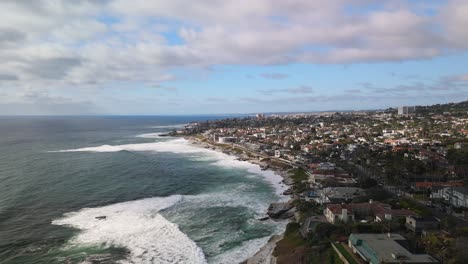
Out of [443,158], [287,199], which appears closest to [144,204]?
[287,199]

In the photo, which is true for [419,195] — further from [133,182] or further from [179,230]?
[133,182]

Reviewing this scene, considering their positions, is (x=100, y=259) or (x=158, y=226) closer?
(x=100, y=259)

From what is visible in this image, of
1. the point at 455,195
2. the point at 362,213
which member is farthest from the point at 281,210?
the point at 455,195

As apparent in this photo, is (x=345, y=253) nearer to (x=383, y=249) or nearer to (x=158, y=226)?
(x=383, y=249)

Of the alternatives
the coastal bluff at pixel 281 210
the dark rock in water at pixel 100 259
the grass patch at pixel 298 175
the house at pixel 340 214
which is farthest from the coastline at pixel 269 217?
the dark rock in water at pixel 100 259

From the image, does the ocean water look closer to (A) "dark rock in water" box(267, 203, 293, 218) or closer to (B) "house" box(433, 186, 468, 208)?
(A) "dark rock in water" box(267, 203, 293, 218)

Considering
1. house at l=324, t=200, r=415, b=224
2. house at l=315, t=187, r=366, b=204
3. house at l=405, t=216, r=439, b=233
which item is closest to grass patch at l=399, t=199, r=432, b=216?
house at l=324, t=200, r=415, b=224
